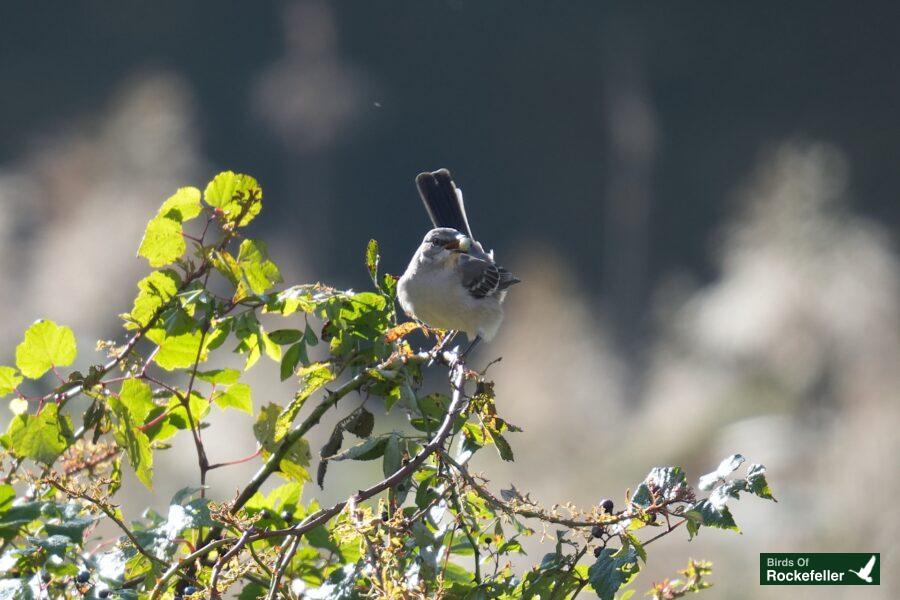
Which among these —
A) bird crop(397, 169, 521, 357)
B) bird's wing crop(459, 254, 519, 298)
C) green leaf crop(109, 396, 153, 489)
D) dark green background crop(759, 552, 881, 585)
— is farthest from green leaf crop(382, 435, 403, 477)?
bird's wing crop(459, 254, 519, 298)

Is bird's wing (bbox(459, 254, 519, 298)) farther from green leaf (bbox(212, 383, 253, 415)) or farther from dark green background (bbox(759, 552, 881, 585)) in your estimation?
green leaf (bbox(212, 383, 253, 415))

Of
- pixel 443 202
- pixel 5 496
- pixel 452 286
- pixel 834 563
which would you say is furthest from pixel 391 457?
pixel 443 202

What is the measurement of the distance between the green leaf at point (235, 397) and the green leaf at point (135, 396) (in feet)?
0.68

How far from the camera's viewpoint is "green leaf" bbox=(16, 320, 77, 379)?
1323mm

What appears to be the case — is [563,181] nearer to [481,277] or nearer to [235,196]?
[481,277]

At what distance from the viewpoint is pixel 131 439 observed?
1.27 m

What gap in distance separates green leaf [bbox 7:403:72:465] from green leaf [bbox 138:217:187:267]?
249mm

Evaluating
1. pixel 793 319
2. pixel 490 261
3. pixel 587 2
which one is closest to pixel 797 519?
pixel 793 319

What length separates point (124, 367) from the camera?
138cm

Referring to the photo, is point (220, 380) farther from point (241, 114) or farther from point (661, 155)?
point (241, 114)

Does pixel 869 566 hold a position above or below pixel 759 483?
above

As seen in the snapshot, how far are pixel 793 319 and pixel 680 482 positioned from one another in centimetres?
512

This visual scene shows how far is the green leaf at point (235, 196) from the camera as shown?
143 cm

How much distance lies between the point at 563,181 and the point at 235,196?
7.13 m
